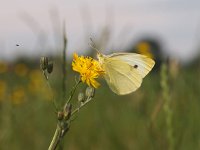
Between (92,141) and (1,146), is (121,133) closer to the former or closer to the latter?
(92,141)

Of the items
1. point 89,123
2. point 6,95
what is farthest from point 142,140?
point 6,95

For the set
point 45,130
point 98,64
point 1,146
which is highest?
point 98,64

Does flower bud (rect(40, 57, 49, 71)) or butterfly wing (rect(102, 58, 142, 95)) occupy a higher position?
flower bud (rect(40, 57, 49, 71))

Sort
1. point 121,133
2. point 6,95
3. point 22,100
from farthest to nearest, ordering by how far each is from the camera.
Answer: point 22,100, point 121,133, point 6,95

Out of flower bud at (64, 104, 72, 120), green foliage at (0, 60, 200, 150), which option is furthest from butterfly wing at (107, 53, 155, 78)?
green foliage at (0, 60, 200, 150)

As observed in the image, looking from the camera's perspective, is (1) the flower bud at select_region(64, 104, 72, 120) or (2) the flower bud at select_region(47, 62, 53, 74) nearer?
(1) the flower bud at select_region(64, 104, 72, 120)

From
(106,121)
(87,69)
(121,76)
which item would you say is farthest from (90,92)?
(106,121)

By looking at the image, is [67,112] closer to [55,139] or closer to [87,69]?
[55,139]

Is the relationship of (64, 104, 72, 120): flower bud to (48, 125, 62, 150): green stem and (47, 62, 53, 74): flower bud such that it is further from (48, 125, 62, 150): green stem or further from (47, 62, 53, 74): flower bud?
(47, 62, 53, 74): flower bud
